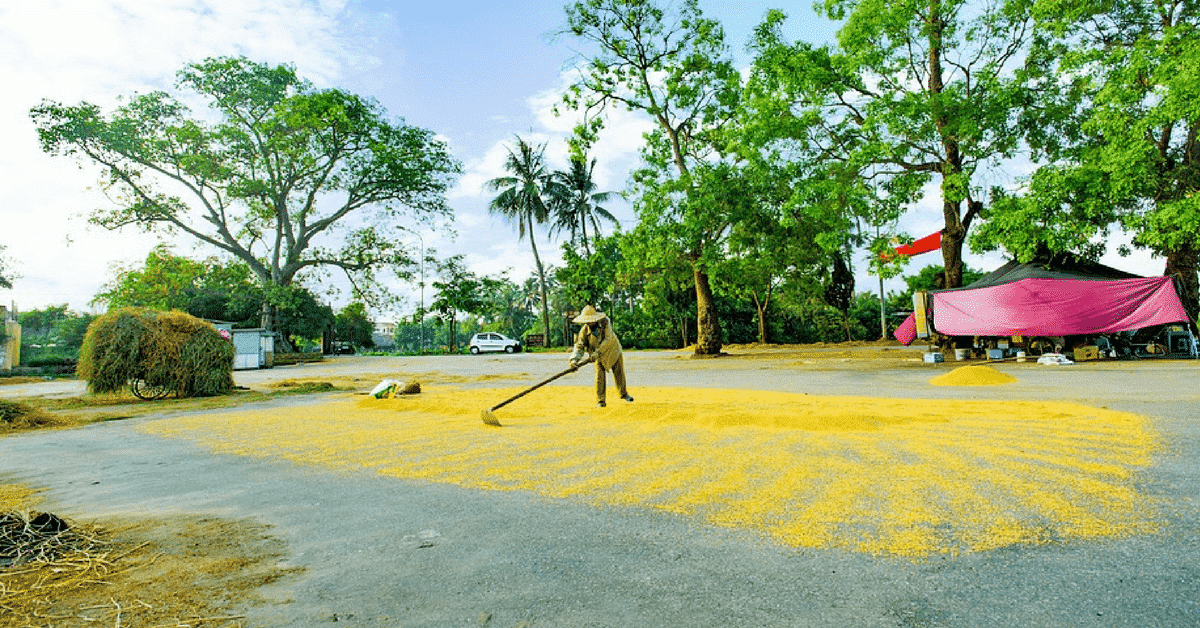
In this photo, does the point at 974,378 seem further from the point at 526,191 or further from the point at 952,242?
the point at 526,191

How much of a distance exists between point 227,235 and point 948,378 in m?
31.4

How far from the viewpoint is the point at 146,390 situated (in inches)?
470

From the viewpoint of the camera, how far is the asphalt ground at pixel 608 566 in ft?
7.24

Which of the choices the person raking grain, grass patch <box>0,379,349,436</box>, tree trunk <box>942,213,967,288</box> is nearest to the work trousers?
the person raking grain

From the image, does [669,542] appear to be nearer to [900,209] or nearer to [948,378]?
[948,378]

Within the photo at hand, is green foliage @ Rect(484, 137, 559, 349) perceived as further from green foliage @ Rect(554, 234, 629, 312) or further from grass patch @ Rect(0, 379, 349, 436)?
grass patch @ Rect(0, 379, 349, 436)

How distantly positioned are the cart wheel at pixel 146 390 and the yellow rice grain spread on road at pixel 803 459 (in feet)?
13.4

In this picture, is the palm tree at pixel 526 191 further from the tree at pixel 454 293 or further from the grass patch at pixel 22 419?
the grass patch at pixel 22 419

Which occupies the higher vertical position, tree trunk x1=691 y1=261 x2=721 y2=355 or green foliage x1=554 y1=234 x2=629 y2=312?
green foliage x1=554 y1=234 x2=629 y2=312

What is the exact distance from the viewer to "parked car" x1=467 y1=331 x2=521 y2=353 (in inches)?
1544

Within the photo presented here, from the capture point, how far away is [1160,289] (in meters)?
14.1

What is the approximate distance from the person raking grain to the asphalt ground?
4.04 meters

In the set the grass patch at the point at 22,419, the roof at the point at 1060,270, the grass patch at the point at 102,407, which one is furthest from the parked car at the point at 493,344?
the grass patch at the point at 22,419

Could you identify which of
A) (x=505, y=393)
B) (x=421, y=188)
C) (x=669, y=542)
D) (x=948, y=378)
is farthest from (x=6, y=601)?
(x=421, y=188)
